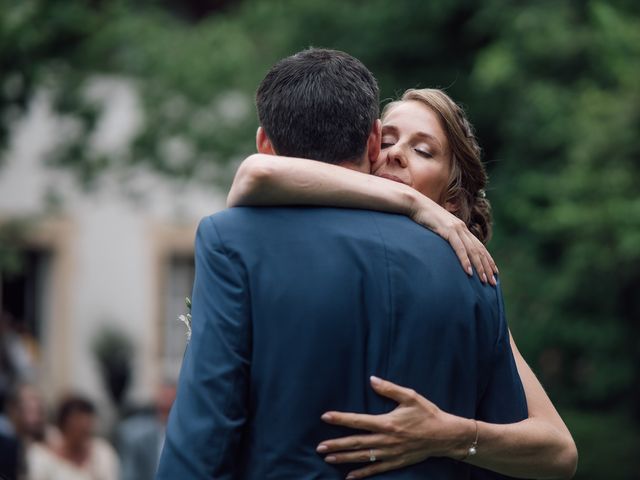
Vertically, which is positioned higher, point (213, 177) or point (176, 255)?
point (213, 177)

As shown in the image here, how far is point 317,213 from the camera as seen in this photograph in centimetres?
300

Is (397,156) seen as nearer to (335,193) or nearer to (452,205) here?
(452,205)

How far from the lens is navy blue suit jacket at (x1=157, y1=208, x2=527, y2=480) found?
290 centimetres

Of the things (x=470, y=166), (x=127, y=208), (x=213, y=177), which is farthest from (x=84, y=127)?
(x=470, y=166)

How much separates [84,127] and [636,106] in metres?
5.97

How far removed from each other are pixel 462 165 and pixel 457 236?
0.69 metres

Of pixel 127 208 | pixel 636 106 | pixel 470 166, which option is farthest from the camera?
pixel 127 208

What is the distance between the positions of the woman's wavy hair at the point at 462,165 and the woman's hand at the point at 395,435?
0.92 m

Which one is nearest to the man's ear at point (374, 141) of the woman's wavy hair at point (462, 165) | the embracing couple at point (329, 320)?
the embracing couple at point (329, 320)

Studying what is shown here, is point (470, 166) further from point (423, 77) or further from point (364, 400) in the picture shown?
point (423, 77)

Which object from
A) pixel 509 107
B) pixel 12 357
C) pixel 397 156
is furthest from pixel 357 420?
pixel 12 357

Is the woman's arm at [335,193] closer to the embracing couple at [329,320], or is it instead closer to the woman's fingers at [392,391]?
the embracing couple at [329,320]

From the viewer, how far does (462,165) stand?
3.78 meters

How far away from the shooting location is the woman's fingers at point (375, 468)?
2.95 meters
